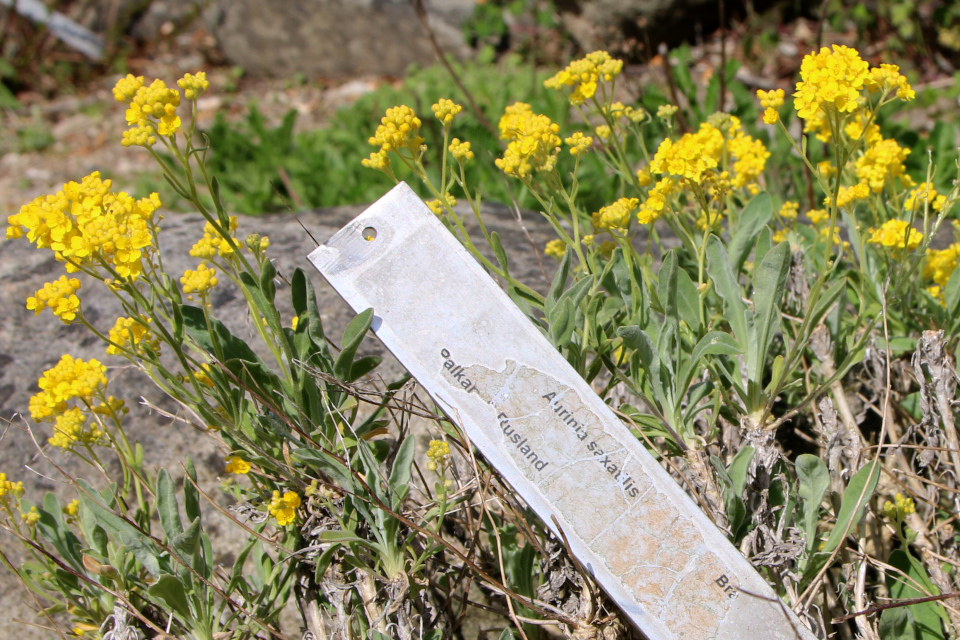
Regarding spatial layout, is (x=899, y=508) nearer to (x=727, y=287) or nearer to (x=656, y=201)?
(x=727, y=287)

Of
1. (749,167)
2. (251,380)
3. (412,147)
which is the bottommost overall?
(749,167)

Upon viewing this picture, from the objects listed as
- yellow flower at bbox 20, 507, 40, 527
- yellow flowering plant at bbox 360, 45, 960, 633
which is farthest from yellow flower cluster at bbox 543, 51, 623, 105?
yellow flower at bbox 20, 507, 40, 527

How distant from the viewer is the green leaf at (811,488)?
150 cm

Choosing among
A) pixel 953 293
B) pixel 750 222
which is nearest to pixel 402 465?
pixel 750 222

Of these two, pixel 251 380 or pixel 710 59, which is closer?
pixel 251 380

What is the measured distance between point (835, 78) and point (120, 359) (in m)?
2.20

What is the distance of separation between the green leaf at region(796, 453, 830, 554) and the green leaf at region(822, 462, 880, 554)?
0.12ft

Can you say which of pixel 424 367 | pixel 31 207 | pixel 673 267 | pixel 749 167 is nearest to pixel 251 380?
pixel 424 367

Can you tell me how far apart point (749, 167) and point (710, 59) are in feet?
13.3

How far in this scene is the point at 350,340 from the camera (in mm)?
1429

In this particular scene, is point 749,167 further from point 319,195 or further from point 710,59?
point 710,59

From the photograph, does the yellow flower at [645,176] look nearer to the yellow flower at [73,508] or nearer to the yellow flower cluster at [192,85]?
the yellow flower cluster at [192,85]

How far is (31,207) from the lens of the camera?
1.35 meters

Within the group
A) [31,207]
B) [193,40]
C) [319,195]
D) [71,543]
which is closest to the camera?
[31,207]
